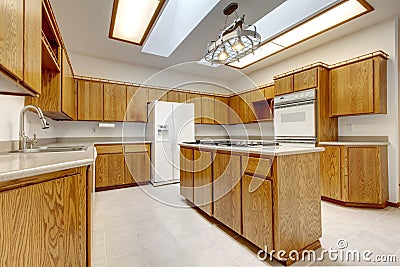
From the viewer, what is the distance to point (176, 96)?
4711mm

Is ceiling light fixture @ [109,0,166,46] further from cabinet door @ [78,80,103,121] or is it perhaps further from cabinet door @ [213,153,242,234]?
cabinet door @ [213,153,242,234]

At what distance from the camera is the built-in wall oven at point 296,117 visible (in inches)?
123

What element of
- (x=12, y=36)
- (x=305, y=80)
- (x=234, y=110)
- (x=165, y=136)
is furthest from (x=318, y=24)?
(x=12, y=36)

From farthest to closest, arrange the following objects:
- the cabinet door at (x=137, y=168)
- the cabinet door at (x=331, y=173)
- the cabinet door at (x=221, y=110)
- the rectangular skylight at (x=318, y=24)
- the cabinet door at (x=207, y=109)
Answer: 1. the cabinet door at (x=221, y=110)
2. the cabinet door at (x=207, y=109)
3. the cabinet door at (x=137, y=168)
4. the cabinet door at (x=331, y=173)
5. the rectangular skylight at (x=318, y=24)

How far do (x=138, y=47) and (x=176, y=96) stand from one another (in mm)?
1439

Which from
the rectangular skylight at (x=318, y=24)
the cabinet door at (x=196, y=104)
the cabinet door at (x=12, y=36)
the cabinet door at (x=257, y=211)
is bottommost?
the cabinet door at (x=257, y=211)

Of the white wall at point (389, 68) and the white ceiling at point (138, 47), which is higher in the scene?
the white ceiling at point (138, 47)

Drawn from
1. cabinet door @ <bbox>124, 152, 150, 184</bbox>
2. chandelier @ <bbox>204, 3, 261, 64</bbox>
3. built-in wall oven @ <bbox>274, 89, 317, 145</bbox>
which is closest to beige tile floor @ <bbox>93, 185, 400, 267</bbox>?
cabinet door @ <bbox>124, 152, 150, 184</bbox>

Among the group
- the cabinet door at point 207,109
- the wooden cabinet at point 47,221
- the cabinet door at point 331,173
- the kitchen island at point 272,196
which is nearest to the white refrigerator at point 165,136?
the cabinet door at point 207,109

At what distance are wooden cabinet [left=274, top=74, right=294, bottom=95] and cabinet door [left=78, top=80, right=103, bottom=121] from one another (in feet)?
11.1

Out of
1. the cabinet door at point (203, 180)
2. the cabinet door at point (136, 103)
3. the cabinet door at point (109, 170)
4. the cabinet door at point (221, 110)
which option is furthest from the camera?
the cabinet door at point (221, 110)

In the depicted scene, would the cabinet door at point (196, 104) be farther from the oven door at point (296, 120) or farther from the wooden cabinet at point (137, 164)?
the oven door at point (296, 120)

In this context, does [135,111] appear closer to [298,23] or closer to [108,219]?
[108,219]

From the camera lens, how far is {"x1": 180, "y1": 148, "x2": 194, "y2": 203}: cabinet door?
8.98ft
